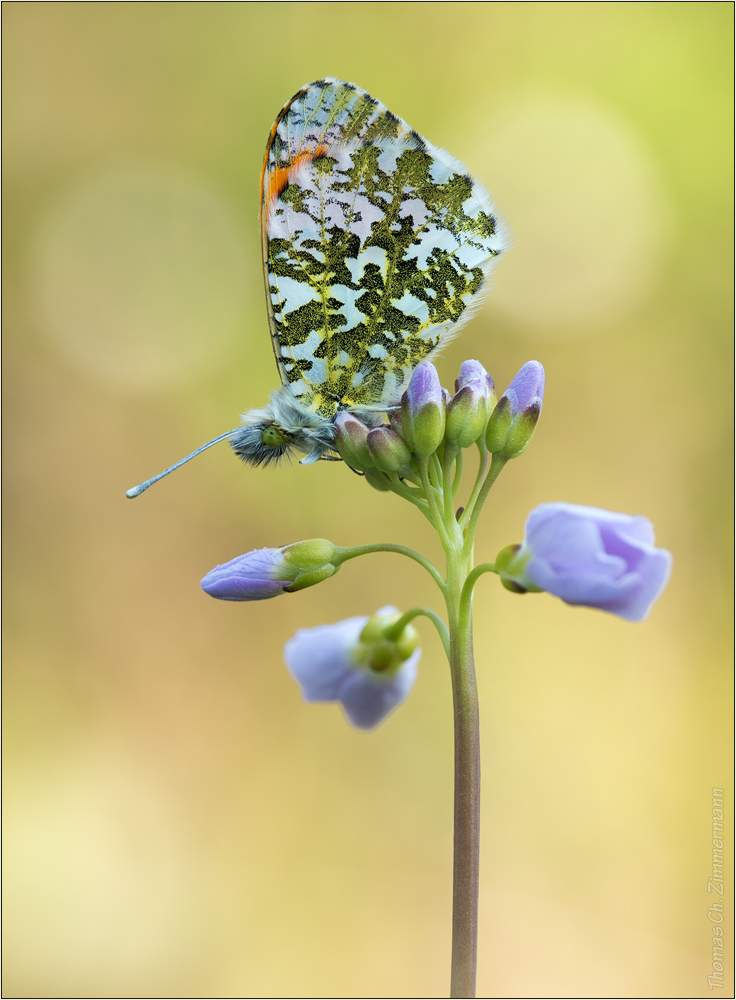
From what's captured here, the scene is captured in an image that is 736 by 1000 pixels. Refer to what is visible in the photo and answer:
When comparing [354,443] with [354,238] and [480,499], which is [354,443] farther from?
[354,238]

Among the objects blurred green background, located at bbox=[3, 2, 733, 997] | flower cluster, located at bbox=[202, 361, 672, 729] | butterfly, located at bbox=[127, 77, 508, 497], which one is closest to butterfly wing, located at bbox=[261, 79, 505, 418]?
butterfly, located at bbox=[127, 77, 508, 497]

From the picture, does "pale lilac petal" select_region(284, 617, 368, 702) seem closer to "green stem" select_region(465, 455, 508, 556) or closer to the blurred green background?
"green stem" select_region(465, 455, 508, 556)

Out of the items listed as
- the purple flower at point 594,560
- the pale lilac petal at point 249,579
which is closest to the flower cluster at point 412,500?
the pale lilac petal at point 249,579

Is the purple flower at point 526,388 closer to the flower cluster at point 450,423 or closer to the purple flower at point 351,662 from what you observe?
the flower cluster at point 450,423

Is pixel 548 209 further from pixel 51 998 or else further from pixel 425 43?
pixel 51 998

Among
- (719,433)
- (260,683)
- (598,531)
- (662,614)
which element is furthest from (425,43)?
(598,531)

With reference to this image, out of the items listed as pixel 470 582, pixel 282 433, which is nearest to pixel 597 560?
pixel 470 582
